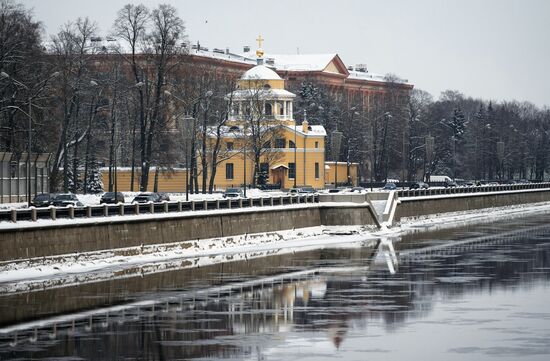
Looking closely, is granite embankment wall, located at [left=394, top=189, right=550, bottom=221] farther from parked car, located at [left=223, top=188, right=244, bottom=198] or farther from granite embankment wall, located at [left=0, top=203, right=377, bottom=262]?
parked car, located at [left=223, top=188, right=244, bottom=198]

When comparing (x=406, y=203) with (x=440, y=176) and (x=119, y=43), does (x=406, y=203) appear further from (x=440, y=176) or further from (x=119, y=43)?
(x=440, y=176)

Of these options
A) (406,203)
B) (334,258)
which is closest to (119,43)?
(406,203)

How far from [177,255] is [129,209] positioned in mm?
3200

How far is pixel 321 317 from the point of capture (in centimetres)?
3962

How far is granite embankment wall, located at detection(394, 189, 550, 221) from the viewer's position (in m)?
96.1

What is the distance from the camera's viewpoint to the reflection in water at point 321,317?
33344mm

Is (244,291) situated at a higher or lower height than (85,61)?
lower

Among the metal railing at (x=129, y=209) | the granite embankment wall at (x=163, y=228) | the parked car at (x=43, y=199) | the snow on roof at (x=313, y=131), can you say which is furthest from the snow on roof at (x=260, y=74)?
the metal railing at (x=129, y=209)

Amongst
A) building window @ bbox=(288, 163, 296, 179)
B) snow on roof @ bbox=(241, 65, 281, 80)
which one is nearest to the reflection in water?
building window @ bbox=(288, 163, 296, 179)

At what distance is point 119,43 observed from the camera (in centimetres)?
17450

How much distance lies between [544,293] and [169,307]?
43.3 ft

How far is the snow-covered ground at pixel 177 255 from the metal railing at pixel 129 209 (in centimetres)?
170

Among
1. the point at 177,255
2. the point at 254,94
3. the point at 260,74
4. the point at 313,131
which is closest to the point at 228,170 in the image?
the point at 254,94

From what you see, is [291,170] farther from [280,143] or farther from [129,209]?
[129,209]
